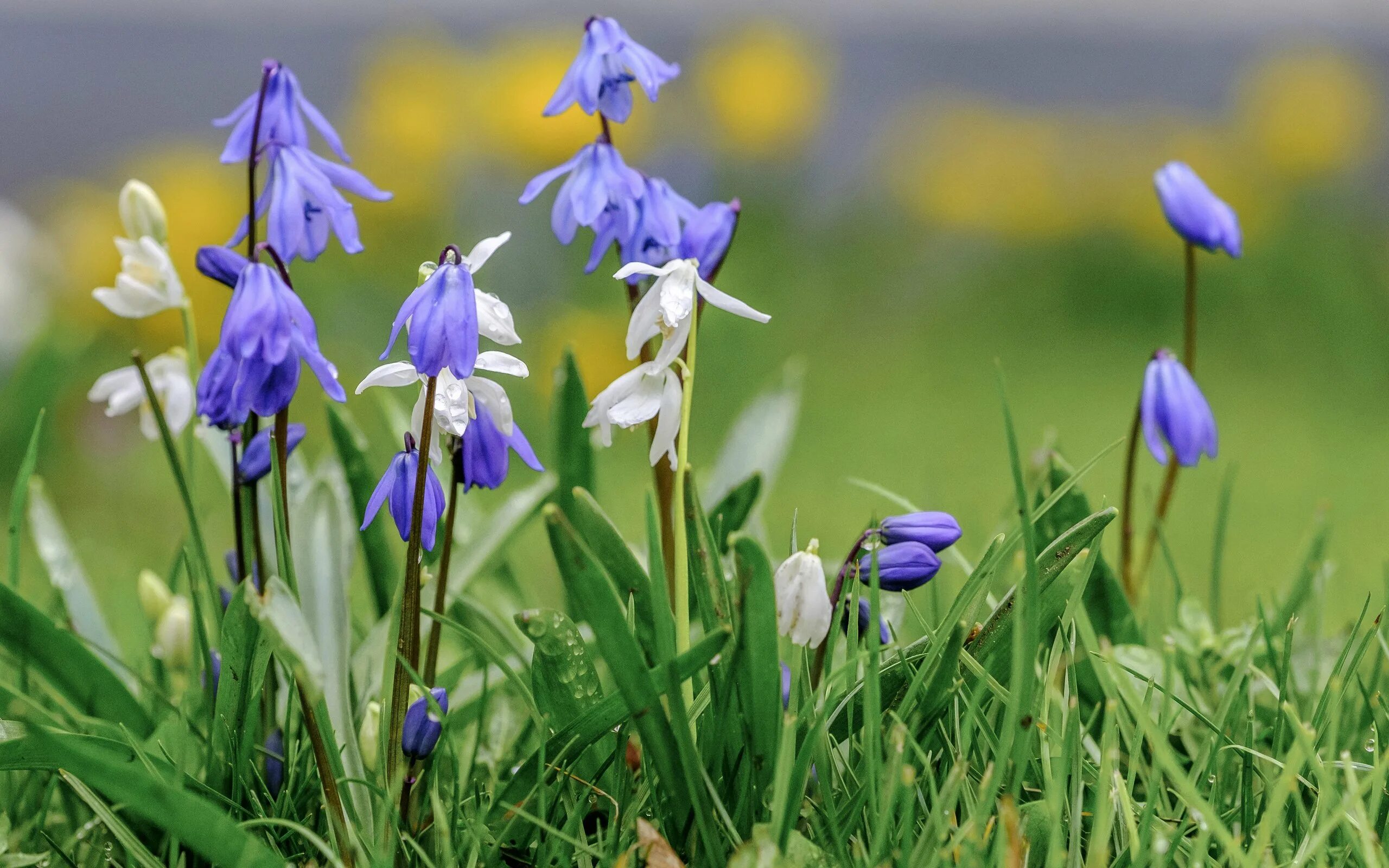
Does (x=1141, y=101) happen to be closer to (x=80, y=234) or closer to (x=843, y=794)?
(x=80, y=234)

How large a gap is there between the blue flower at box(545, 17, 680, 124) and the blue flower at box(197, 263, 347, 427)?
0.33 m

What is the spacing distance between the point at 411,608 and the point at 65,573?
780mm

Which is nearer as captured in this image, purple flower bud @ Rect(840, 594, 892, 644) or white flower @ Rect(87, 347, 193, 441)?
purple flower bud @ Rect(840, 594, 892, 644)

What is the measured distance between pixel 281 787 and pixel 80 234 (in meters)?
3.75

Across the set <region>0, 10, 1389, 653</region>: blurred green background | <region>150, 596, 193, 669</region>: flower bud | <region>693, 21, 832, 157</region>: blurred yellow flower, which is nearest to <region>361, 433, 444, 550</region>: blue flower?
<region>150, 596, 193, 669</region>: flower bud

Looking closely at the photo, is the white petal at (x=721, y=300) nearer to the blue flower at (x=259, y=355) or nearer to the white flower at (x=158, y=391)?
the blue flower at (x=259, y=355)

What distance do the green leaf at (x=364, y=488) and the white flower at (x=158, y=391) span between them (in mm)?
188

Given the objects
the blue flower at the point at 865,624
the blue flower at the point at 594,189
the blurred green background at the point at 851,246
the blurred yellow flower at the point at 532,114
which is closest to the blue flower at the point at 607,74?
the blue flower at the point at 594,189

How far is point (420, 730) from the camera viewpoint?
3.64ft

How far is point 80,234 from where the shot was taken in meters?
4.40

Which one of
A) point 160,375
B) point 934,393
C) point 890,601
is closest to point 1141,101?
point 934,393

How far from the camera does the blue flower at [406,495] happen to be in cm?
107

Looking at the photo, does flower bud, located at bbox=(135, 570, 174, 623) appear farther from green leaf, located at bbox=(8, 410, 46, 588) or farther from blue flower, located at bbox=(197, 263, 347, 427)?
blue flower, located at bbox=(197, 263, 347, 427)

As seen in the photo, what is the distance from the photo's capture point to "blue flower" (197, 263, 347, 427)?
3.29 feet
